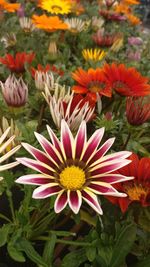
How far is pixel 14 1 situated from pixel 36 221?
72.1 inches

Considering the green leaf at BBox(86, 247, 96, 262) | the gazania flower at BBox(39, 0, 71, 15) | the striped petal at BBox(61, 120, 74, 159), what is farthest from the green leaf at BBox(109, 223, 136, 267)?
the gazania flower at BBox(39, 0, 71, 15)

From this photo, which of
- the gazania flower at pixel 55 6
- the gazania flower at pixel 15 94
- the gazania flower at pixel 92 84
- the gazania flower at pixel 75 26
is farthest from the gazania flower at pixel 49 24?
the gazania flower at pixel 15 94

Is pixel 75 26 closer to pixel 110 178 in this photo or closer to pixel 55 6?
pixel 55 6

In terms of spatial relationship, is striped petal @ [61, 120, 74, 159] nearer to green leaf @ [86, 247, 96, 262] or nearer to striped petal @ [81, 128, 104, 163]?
striped petal @ [81, 128, 104, 163]

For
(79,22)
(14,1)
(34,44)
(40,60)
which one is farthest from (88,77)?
(14,1)

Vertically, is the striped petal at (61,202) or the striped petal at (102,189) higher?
the striped petal at (102,189)

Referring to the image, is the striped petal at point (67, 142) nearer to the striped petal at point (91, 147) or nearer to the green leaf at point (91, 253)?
the striped petal at point (91, 147)

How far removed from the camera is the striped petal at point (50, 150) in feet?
1.82

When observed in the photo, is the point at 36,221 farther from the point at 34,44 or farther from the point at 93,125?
the point at 34,44

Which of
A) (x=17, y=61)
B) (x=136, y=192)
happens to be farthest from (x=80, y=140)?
(x=17, y=61)

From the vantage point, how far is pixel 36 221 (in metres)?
0.69

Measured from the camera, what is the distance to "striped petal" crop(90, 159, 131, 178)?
20.8 inches

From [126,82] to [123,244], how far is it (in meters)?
0.37

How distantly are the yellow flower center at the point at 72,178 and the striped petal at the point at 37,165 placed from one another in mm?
20
